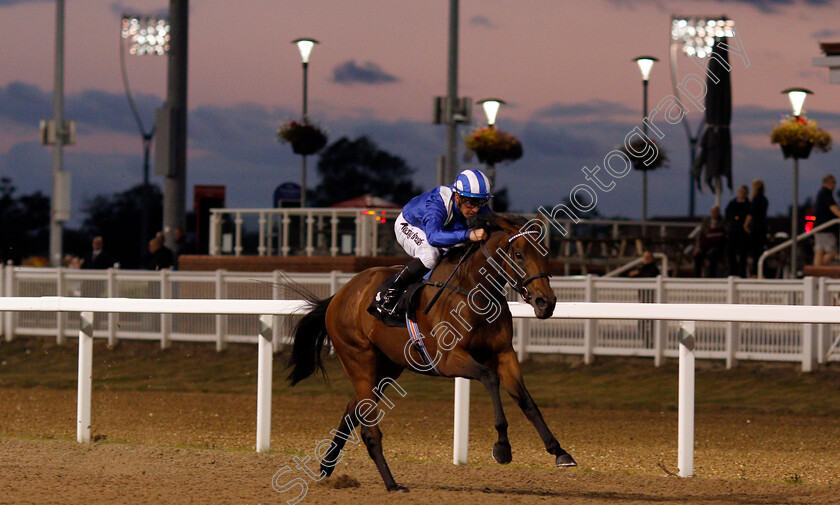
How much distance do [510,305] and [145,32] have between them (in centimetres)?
1903

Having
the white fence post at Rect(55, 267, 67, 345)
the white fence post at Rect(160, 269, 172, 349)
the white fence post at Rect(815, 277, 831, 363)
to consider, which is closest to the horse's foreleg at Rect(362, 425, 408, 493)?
the white fence post at Rect(815, 277, 831, 363)

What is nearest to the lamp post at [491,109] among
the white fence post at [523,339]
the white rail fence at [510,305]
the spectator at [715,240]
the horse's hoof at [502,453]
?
the spectator at [715,240]

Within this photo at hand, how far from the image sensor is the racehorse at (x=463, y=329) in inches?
212

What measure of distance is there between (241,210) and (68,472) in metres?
13.7

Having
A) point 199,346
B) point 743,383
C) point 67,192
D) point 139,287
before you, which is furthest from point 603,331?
point 67,192

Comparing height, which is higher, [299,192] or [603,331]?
[299,192]

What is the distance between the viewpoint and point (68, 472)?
6676mm

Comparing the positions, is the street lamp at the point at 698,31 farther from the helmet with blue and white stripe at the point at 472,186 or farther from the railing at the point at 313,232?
the helmet with blue and white stripe at the point at 472,186

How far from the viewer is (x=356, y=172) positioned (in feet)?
216

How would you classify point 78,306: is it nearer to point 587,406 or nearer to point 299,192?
point 587,406

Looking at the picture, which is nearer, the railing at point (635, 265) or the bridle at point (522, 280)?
the bridle at point (522, 280)

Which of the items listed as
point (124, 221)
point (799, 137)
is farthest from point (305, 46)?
point (124, 221)

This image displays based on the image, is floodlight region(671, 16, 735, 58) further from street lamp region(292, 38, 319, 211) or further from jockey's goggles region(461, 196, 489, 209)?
jockey's goggles region(461, 196, 489, 209)

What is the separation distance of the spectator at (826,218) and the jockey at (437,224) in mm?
10044
